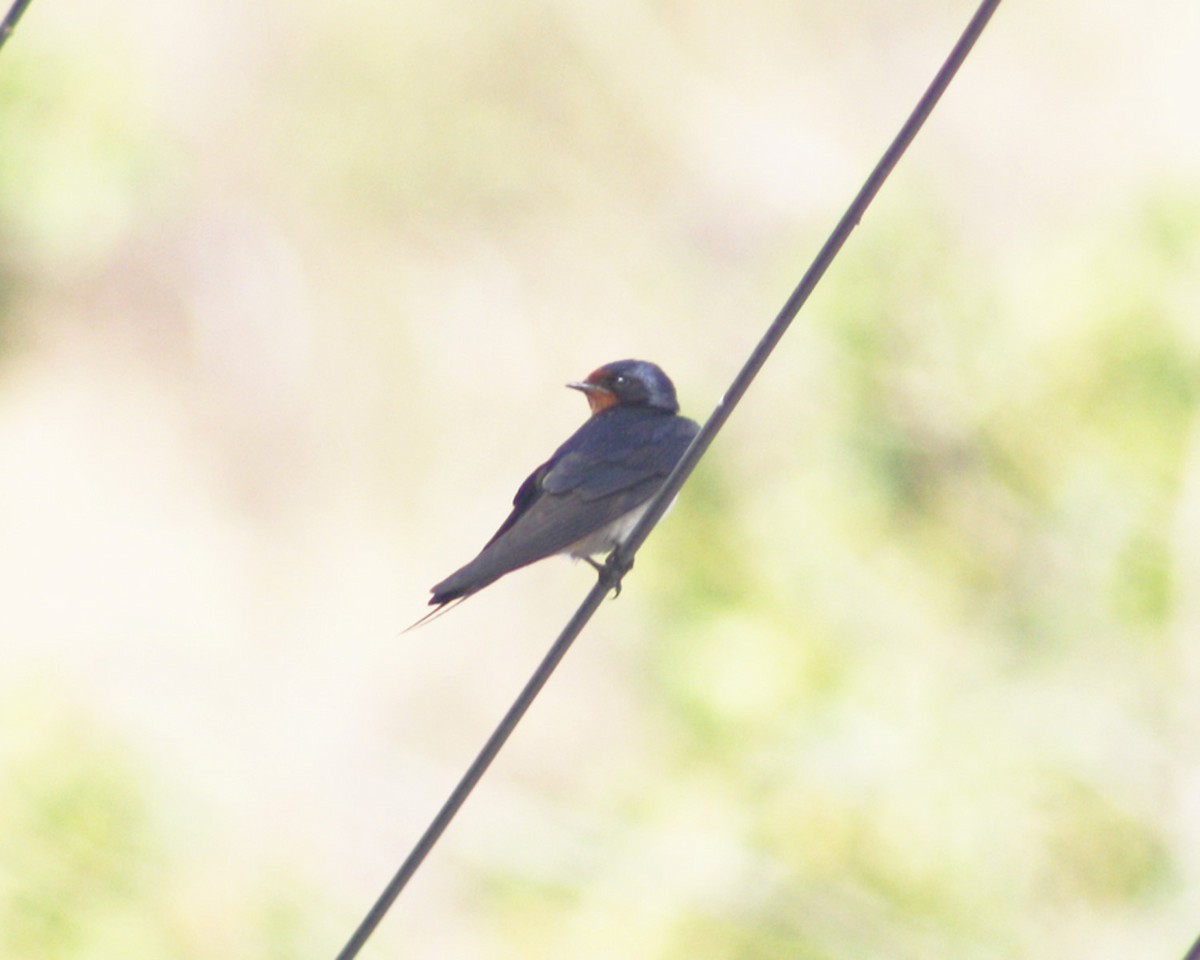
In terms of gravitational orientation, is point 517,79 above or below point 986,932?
above

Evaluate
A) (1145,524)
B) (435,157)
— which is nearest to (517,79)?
(435,157)

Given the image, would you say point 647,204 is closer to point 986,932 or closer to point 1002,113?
point 1002,113

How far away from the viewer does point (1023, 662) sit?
8625mm

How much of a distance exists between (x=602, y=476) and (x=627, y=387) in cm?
67

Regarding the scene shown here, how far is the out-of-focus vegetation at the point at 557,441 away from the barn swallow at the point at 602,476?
3.21m

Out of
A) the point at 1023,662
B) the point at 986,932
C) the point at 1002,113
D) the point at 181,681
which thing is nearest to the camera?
the point at 986,932

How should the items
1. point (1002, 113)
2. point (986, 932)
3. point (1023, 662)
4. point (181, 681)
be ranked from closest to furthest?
1. point (986, 932)
2. point (1023, 662)
3. point (181, 681)
4. point (1002, 113)

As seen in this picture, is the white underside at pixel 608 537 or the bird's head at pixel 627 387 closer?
the white underside at pixel 608 537

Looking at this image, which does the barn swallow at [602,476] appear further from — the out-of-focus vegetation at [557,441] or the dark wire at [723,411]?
the out-of-focus vegetation at [557,441]

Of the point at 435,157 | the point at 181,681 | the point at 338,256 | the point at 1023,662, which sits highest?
the point at 435,157

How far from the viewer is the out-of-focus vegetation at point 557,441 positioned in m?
8.14

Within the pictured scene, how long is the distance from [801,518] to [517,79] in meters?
10.1

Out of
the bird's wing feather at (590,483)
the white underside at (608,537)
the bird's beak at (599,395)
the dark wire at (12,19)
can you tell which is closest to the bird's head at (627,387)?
the bird's beak at (599,395)

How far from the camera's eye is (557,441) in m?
15.9
